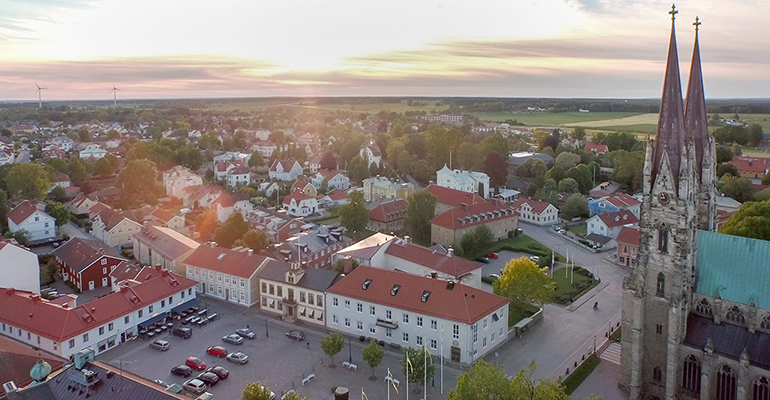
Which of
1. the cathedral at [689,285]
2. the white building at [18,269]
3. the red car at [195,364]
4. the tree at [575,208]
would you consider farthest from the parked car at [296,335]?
the tree at [575,208]

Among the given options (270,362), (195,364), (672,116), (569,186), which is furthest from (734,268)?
(569,186)

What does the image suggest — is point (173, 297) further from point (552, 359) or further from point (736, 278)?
point (736, 278)

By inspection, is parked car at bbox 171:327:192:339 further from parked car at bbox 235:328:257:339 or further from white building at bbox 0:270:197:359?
parked car at bbox 235:328:257:339

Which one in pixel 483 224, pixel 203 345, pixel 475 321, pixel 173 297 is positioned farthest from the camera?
pixel 483 224

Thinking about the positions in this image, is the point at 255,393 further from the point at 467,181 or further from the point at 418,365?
the point at 467,181

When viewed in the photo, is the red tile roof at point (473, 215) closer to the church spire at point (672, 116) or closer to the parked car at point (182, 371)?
the church spire at point (672, 116)

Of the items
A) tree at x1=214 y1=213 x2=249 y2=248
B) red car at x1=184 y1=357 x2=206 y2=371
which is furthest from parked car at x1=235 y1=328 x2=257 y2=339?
tree at x1=214 y1=213 x2=249 y2=248

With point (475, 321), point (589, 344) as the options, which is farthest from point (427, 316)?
point (589, 344)

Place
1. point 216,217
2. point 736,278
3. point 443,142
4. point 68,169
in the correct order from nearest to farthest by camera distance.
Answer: point 736,278 → point 216,217 → point 68,169 → point 443,142
